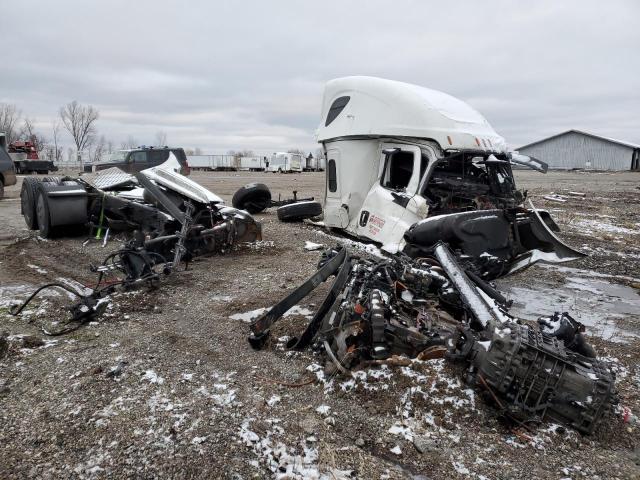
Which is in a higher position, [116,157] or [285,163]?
[285,163]

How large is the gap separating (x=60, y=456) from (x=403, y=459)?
75.4 inches

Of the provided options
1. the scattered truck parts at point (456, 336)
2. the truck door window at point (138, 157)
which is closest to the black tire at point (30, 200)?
the scattered truck parts at point (456, 336)

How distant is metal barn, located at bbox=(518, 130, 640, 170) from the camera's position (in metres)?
58.7

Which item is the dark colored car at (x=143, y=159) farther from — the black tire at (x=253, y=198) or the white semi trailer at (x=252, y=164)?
the white semi trailer at (x=252, y=164)

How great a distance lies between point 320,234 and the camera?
29.5 ft

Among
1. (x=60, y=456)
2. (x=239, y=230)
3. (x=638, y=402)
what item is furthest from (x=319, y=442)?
(x=239, y=230)

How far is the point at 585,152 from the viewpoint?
2425 inches

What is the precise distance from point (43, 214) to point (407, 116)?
6.70 metres

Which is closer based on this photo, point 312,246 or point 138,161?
point 312,246

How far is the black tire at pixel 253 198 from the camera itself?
496 inches

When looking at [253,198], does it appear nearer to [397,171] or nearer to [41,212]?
[41,212]

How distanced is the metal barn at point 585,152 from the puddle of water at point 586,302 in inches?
2481

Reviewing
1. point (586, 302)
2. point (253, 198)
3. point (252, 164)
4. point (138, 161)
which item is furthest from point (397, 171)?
point (252, 164)

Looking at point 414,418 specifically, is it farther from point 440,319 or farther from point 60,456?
point 60,456
